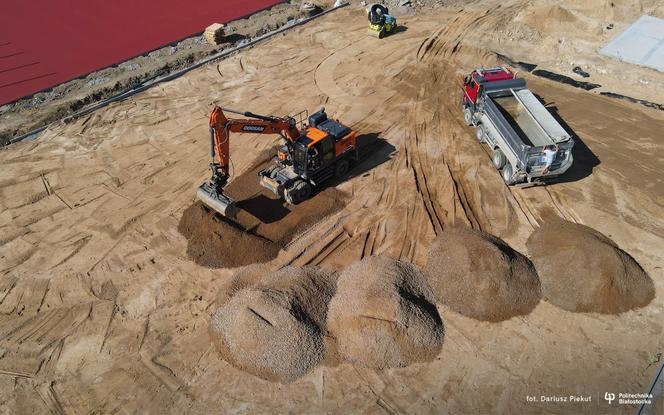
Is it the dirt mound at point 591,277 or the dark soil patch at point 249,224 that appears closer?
the dirt mound at point 591,277

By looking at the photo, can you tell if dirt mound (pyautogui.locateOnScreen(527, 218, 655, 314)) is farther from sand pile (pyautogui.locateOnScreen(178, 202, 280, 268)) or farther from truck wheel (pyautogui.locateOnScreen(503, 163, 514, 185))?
sand pile (pyautogui.locateOnScreen(178, 202, 280, 268))

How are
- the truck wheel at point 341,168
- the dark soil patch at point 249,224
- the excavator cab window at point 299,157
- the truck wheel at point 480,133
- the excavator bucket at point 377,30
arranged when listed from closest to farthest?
the dark soil patch at point 249,224, the excavator cab window at point 299,157, the truck wheel at point 341,168, the truck wheel at point 480,133, the excavator bucket at point 377,30

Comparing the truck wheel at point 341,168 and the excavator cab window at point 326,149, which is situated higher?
the excavator cab window at point 326,149

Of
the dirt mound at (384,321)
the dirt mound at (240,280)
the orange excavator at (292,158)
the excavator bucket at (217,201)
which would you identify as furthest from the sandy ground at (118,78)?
the dirt mound at (384,321)

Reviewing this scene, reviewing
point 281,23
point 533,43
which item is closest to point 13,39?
point 281,23

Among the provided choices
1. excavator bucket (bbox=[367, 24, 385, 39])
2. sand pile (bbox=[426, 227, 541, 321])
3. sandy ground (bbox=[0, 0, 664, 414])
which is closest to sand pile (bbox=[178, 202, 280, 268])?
sandy ground (bbox=[0, 0, 664, 414])

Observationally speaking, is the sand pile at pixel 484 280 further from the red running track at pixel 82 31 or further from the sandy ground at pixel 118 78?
the red running track at pixel 82 31

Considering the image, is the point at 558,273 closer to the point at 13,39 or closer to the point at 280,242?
the point at 280,242
